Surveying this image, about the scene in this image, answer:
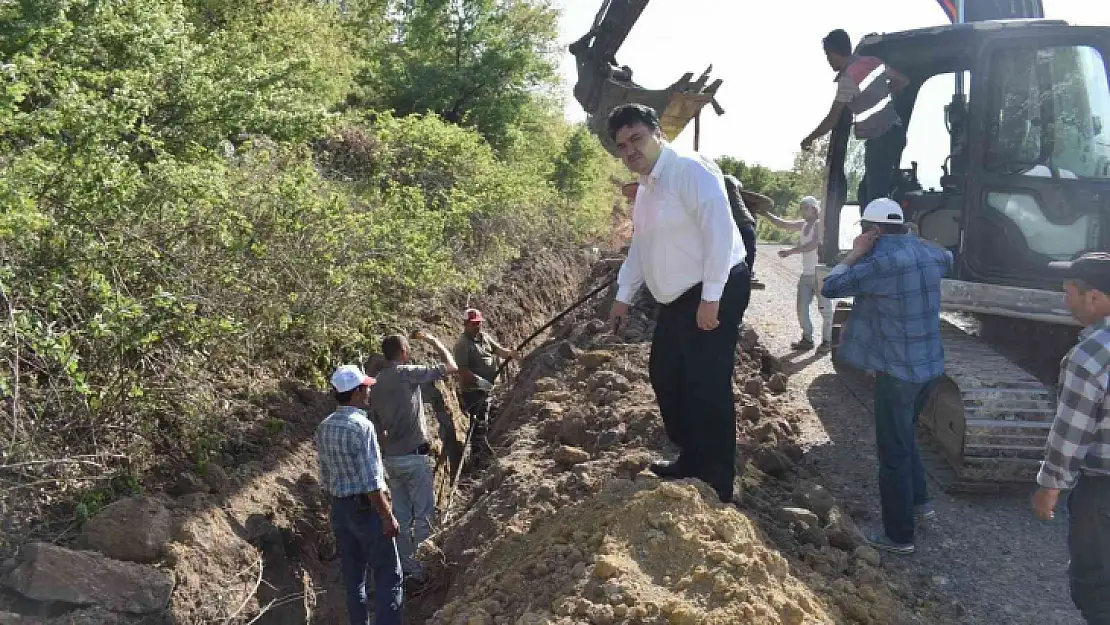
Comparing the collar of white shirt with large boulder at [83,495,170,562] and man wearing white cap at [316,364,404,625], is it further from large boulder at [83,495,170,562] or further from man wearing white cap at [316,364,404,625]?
large boulder at [83,495,170,562]

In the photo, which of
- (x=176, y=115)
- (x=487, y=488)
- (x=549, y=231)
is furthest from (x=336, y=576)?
(x=549, y=231)

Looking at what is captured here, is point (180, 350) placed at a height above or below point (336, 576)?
above

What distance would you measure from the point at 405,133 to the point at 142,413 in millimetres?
8135

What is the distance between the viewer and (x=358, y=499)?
5.38m

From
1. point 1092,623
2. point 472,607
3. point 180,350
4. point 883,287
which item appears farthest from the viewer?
point 180,350

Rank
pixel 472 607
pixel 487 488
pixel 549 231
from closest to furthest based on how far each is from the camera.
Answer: pixel 472 607
pixel 487 488
pixel 549 231

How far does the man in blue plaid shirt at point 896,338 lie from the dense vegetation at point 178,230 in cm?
384

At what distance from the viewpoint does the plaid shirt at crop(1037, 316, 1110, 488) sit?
12.3 feet

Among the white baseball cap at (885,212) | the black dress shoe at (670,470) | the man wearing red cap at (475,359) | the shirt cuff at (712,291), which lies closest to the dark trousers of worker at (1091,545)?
the shirt cuff at (712,291)

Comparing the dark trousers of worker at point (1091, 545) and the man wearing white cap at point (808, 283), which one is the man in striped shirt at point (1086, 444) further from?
the man wearing white cap at point (808, 283)

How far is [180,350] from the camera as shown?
582 cm

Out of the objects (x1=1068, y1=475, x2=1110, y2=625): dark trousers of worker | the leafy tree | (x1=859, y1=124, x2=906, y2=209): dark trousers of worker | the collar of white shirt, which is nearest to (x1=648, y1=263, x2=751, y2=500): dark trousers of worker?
the collar of white shirt

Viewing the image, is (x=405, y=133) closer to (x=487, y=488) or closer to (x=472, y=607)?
(x=487, y=488)

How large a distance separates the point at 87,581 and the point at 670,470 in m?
2.99
